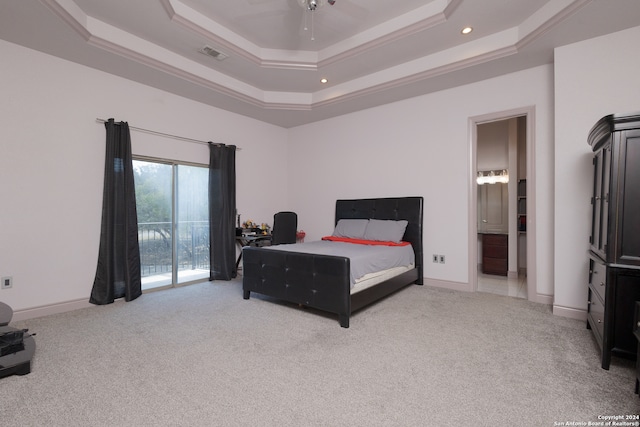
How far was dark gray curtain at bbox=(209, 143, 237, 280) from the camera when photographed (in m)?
4.70

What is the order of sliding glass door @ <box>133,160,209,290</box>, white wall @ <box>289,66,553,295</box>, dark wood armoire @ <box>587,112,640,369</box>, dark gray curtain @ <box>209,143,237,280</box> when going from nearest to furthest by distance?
dark wood armoire @ <box>587,112,640,369</box> → white wall @ <box>289,66,553,295</box> → sliding glass door @ <box>133,160,209,290</box> → dark gray curtain @ <box>209,143,237,280</box>

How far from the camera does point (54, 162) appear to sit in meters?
3.25

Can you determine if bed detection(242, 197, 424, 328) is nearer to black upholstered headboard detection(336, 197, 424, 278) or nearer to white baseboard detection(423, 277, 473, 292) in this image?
black upholstered headboard detection(336, 197, 424, 278)

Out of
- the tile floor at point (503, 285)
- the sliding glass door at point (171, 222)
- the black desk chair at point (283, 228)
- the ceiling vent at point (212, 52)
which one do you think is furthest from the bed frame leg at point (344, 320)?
the ceiling vent at point (212, 52)

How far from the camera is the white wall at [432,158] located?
3424 millimetres

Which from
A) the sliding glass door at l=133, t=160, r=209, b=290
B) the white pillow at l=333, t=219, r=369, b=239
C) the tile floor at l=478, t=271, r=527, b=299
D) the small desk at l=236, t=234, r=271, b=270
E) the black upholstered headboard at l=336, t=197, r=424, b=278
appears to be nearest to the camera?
the tile floor at l=478, t=271, r=527, b=299

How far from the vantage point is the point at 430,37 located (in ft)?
10.7

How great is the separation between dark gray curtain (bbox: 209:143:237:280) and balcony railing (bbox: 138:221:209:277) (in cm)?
22

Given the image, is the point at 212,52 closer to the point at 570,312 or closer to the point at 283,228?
the point at 283,228

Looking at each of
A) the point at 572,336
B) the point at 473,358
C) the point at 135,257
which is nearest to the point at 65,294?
the point at 135,257

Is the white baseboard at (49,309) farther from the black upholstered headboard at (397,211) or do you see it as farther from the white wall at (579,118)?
the white wall at (579,118)

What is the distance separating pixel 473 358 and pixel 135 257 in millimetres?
3816

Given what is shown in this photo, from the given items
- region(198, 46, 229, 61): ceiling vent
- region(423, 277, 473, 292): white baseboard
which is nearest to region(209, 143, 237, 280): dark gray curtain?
region(198, 46, 229, 61): ceiling vent

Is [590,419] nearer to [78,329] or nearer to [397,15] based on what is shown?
[397,15]
